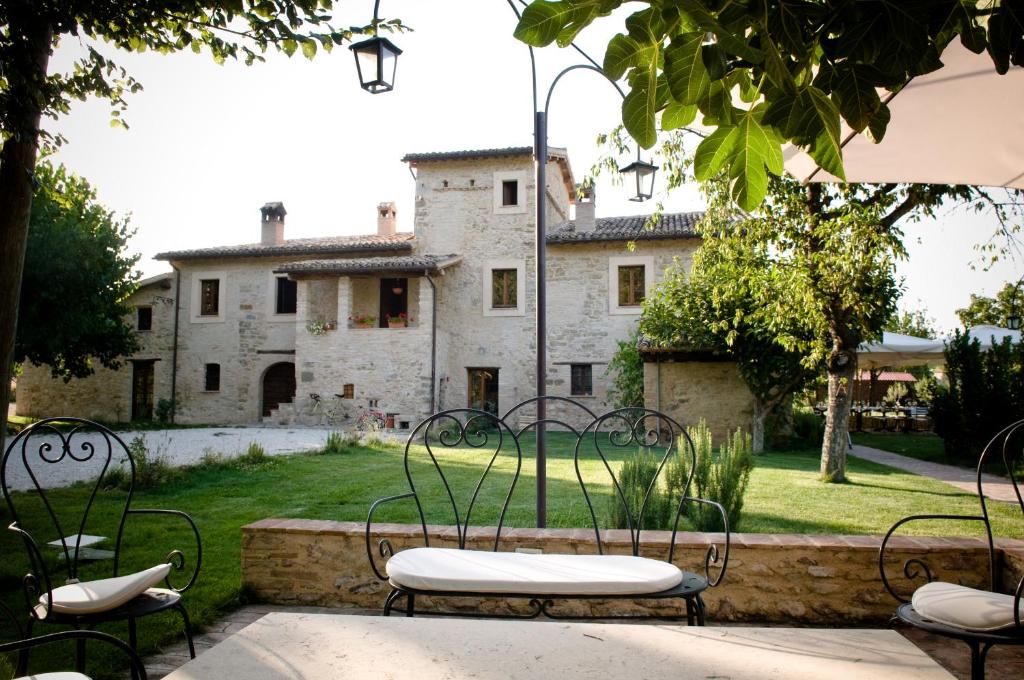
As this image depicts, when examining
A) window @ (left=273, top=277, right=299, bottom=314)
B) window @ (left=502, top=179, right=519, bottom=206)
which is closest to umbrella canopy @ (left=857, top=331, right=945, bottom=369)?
window @ (left=502, top=179, right=519, bottom=206)

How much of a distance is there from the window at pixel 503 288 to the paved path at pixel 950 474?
355 inches

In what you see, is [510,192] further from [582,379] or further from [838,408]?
[838,408]

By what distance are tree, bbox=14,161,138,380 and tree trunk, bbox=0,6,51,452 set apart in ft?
30.2

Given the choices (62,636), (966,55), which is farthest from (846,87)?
(62,636)

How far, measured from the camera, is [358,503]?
6.07 metres

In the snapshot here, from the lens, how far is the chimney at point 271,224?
65.8 ft

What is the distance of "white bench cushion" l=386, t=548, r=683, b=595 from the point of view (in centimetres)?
211

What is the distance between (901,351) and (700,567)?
12.0 m

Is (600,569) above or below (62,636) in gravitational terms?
below

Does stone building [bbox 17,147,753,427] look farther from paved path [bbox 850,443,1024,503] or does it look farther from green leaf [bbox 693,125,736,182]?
green leaf [bbox 693,125,736,182]

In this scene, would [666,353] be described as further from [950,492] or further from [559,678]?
[559,678]

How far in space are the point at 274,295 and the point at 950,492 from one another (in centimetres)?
1688

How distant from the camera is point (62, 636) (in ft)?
3.79

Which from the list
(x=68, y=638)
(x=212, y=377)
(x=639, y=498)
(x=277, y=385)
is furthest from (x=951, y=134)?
(x=212, y=377)
